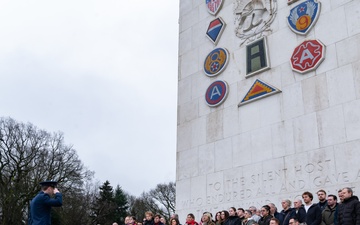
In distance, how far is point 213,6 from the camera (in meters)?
15.9

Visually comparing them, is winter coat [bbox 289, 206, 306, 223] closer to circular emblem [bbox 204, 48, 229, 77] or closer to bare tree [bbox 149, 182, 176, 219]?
circular emblem [bbox 204, 48, 229, 77]

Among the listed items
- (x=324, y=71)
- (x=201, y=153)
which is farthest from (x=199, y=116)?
(x=324, y=71)

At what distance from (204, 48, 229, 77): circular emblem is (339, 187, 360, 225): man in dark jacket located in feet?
25.0

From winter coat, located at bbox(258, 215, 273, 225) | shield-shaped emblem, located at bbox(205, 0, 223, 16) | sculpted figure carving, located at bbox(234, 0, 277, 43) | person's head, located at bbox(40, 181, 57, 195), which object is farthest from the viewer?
shield-shaped emblem, located at bbox(205, 0, 223, 16)

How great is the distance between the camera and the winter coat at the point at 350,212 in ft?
24.8

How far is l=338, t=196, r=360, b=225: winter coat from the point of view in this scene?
7.55 metres

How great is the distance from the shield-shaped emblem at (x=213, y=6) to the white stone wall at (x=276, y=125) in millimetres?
223

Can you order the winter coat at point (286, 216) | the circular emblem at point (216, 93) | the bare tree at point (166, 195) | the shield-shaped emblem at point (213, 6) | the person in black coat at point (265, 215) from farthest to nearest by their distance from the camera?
1. the bare tree at point (166, 195)
2. the shield-shaped emblem at point (213, 6)
3. the circular emblem at point (216, 93)
4. the person in black coat at point (265, 215)
5. the winter coat at point (286, 216)

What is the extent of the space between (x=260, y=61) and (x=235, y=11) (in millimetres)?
Answer: 2437

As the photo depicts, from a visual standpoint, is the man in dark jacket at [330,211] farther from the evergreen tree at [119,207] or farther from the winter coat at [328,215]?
the evergreen tree at [119,207]

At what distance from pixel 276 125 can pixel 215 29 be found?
4854 millimetres

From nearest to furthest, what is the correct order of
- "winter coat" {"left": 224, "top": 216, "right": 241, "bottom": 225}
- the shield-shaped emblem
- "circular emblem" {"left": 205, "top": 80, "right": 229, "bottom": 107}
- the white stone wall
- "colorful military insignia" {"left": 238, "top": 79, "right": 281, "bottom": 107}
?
"winter coat" {"left": 224, "top": 216, "right": 241, "bottom": 225}, the white stone wall, "colorful military insignia" {"left": 238, "top": 79, "right": 281, "bottom": 107}, "circular emblem" {"left": 205, "top": 80, "right": 229, "bottom": 107}, the shield-shaped emblem

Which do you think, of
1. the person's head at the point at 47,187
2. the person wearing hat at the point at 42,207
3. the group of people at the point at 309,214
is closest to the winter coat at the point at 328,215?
the group of people at the point at 309,214

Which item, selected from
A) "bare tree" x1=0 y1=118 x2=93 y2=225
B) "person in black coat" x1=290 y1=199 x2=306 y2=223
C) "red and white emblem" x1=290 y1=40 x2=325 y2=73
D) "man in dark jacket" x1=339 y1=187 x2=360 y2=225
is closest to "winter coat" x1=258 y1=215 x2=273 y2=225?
"person in black coat" x1=290 y1=199 x2=306 y2=223
